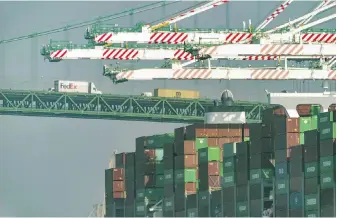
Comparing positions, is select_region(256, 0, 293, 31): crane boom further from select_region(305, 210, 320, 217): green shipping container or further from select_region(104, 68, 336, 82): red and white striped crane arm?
select_region(305, 210, 320, 217): green shipping container

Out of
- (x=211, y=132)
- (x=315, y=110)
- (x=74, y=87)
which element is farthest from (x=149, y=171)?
(x=74, y=87)

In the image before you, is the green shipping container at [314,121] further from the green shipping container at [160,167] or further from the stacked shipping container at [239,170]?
the green shipping container at [160,167]

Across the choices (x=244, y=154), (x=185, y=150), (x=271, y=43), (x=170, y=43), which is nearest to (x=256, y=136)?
(x=244, y=154)

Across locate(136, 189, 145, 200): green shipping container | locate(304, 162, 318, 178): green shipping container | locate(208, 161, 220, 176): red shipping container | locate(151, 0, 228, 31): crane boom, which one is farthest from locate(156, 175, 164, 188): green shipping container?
locate(151, 0, 228, 31): crane boom

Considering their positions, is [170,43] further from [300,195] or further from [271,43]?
[300,195]

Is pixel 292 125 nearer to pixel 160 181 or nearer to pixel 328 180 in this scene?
pixel 328 180

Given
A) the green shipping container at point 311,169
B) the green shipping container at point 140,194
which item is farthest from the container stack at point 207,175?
the green shipping container at point 311,169
